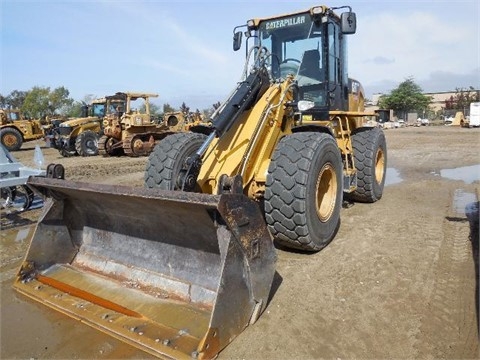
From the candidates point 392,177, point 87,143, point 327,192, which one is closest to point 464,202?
point 392,177

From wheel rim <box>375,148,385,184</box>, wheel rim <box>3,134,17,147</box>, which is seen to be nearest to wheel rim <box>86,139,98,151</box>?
wheel rim <box>3,134,17,147</box>

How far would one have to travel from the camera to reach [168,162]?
418cm

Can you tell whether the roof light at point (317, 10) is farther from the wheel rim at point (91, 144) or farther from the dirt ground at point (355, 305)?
the wheel rim at point (91, 144)

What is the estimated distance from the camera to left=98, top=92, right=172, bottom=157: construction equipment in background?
15094 millimetres

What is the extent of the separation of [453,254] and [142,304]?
3.18 m

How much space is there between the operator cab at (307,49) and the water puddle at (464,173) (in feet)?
15.8

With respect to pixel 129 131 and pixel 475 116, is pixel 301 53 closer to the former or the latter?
pixel 129 131

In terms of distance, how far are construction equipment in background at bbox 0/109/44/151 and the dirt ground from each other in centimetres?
1719

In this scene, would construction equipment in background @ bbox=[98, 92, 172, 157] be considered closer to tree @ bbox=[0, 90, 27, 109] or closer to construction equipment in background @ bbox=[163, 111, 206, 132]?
construction equipment in background @ bbox=[163, 111, 206, 132]

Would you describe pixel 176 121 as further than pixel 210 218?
Yes

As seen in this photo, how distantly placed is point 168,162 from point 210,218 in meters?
1.56

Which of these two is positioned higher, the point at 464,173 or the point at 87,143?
the point at 87,143

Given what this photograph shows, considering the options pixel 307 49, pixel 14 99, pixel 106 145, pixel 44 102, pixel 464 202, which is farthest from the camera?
pixel 14 99

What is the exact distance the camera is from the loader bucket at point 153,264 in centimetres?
261
